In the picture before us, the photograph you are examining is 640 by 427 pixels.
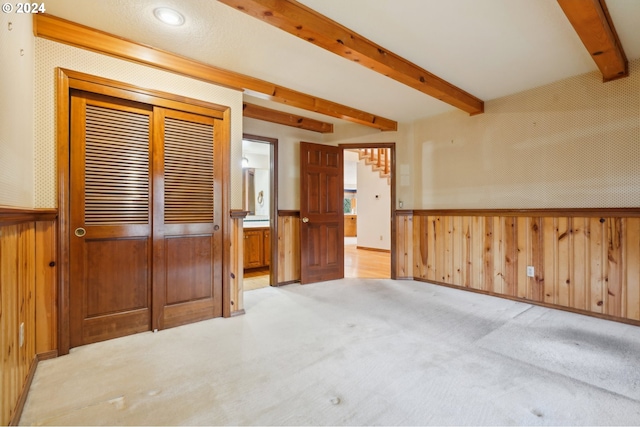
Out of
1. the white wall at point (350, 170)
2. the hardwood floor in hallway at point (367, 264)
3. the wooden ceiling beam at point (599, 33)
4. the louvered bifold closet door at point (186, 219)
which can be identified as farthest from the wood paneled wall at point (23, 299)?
the white wall at point (350, 170)

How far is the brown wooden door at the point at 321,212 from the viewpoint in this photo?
4.20 meters

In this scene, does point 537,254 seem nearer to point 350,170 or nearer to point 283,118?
point 283,118

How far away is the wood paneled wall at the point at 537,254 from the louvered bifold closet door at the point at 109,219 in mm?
3371

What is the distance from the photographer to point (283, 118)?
402 cm

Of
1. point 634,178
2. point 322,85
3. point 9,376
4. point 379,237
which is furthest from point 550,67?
point 379,237

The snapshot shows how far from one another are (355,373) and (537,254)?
→ 2.65 metres

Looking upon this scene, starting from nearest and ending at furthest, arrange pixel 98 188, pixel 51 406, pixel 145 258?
pixel 51 406 < pixel 98 188 < pixel 145 258

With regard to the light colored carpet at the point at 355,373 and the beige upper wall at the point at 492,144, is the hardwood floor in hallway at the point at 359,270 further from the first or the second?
the light colored carpet at the point at 355,373

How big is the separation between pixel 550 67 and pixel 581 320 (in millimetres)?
2408

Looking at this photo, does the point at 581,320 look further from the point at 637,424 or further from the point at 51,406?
the point at 51,406

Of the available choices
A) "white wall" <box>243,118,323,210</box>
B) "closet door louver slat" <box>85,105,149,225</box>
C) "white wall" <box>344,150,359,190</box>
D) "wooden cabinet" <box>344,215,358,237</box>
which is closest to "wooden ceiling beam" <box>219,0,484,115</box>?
"closet door louver slat" <box>85,105,149,225</box>

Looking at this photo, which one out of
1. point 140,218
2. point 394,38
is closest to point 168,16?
point 140,218

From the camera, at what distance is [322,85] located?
10.4 ft

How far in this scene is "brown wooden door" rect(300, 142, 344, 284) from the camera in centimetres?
420
